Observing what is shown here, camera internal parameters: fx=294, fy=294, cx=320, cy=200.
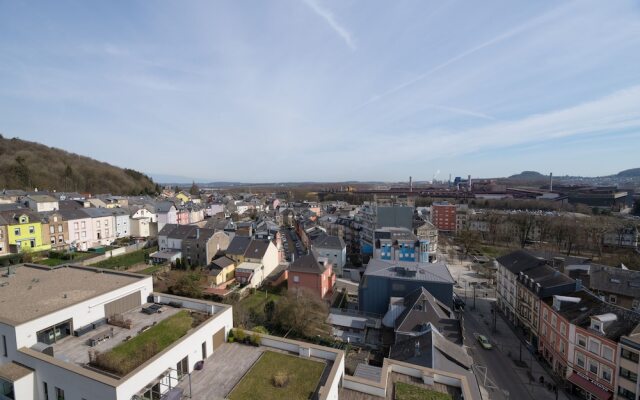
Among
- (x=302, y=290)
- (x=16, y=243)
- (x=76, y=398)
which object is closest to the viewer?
(x=76, y=398)

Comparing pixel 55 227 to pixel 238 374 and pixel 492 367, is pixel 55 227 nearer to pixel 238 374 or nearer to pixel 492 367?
pixel 238 374

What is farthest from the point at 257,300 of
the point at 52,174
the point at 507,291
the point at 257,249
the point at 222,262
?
the point at 52,174

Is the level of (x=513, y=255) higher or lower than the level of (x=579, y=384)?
higher

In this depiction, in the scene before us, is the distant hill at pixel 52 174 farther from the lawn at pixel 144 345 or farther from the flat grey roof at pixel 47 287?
the lawn at pixel 144 345

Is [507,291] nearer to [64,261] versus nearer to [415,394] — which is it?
[415,394]

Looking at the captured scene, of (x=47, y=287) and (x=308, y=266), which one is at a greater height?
(x=47, y=287)

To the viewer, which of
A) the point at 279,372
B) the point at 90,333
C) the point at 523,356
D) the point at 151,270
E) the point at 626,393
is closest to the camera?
the point at 279,372

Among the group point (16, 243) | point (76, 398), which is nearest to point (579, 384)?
point (76, 398)
